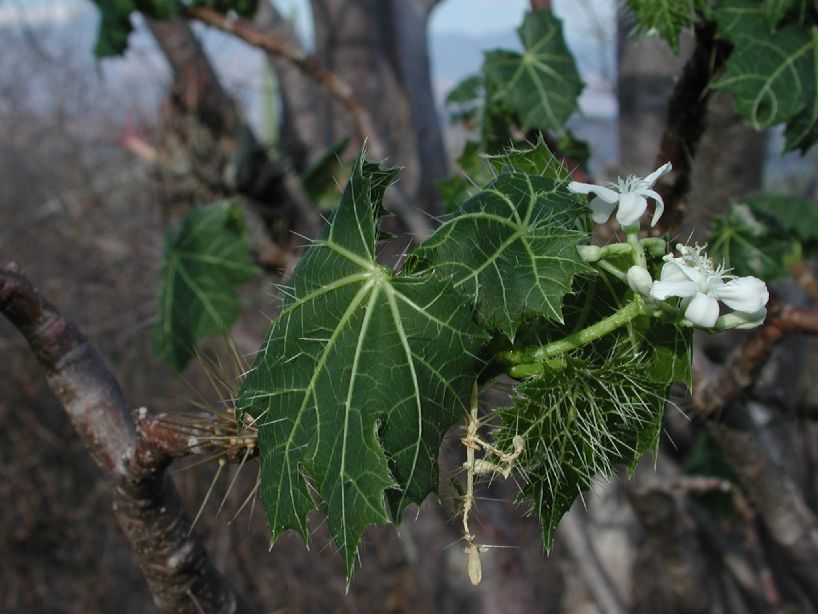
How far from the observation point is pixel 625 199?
643 mm

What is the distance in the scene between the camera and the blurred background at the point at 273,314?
241 centimetres

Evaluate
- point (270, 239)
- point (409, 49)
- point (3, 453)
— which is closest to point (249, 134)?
point (270, 239)

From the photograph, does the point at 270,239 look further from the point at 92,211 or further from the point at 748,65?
the point at 92,211

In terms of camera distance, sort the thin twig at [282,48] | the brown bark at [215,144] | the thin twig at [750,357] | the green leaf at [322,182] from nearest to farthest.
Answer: the thin twig at [750,357]
the thin twig at [282,48]
the green leaf at [322,182]
the brown bark at [215,144]

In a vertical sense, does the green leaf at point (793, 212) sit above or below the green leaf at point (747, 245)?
below

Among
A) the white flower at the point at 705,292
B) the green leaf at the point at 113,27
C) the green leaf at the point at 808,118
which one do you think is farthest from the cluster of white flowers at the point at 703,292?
the green leaf at the point at 113,27

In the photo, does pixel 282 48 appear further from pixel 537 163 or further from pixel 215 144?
pixel 537 163

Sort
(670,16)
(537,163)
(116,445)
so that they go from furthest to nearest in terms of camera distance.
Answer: (670,16) → (116,445) → (537,163)

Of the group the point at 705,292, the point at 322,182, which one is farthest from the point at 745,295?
the point at 322,182

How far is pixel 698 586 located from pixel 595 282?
239 centimetres

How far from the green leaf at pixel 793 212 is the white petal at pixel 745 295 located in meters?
1.14

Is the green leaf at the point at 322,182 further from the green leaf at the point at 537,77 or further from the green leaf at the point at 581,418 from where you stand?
the green leaf at the point at 581,418

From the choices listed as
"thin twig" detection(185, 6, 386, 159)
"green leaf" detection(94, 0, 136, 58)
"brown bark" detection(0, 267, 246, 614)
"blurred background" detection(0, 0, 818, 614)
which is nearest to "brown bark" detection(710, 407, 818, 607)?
"blurred background" detection(0, 0, 818, 614)

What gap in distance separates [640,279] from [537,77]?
985 mm
